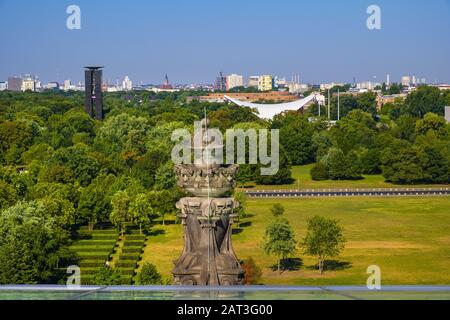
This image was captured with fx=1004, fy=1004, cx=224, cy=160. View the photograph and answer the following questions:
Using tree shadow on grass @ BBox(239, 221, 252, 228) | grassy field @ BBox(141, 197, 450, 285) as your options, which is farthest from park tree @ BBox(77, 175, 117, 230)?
tree shadow on grass @ BBox(239, 221, 252, 228)

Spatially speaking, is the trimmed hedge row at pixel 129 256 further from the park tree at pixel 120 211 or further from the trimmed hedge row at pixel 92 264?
the park tree at pixel 120 211


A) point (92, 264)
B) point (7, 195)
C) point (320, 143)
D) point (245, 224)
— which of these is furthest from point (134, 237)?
point (320, 143)

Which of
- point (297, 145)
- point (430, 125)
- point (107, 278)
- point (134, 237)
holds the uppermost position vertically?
point (430, 125)

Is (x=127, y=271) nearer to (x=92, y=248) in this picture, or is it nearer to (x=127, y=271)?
(x=127, y=271)

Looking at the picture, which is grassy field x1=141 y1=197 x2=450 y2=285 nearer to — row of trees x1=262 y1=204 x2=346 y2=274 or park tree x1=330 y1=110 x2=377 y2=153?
row of trees x1=262 y1=204 x2=346 y2=274
